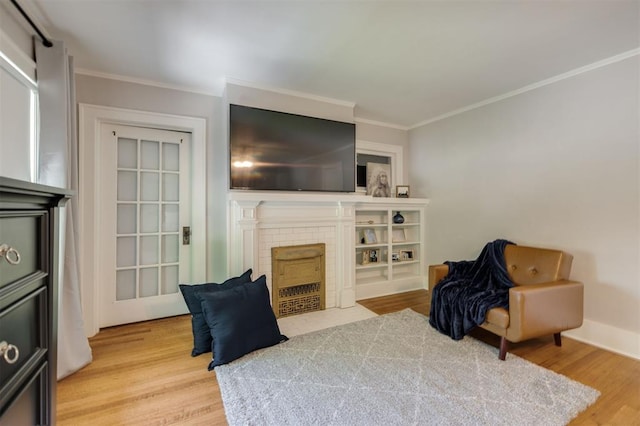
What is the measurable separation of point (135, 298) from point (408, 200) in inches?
135

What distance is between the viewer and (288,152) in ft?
9.70

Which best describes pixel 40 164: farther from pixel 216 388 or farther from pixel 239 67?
pixel 216 388

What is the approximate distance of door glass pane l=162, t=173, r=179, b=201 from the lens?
295 cm

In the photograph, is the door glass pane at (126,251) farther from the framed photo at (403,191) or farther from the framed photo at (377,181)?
the framed photo at (403,191)

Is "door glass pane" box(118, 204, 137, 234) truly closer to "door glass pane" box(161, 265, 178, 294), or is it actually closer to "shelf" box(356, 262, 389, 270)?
"door glass pane" box(161, 265, 178, 294)

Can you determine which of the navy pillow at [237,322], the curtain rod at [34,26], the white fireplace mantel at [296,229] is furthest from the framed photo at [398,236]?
the curtain rod at [34,26]

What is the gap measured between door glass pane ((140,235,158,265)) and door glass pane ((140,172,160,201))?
0.40 metres

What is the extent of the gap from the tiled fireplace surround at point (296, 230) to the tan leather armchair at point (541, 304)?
1.52m

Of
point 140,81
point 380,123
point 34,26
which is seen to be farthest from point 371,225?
point 34,26

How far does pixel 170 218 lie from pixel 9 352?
2397mm

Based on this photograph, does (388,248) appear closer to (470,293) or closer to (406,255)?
(406,255)

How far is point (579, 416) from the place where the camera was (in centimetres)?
157

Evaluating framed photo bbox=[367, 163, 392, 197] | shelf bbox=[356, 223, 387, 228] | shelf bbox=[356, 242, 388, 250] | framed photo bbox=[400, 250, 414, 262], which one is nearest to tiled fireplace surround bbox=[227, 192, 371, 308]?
shelf bbox=[356, 242, 388, 250]

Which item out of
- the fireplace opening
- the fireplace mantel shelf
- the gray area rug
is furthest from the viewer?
the fireplace opening
